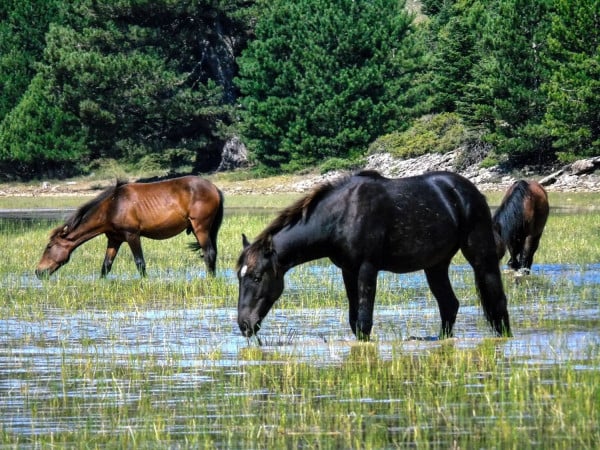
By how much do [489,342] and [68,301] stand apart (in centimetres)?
589

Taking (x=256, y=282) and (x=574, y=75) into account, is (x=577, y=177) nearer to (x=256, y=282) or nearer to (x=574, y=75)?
(x=574, y=75)

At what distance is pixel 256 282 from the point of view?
420 inches

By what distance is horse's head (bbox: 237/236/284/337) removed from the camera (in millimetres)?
10648

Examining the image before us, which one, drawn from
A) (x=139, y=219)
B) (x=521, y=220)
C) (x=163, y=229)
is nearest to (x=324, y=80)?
(x=163, y=229)

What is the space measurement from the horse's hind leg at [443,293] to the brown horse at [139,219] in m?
6.75

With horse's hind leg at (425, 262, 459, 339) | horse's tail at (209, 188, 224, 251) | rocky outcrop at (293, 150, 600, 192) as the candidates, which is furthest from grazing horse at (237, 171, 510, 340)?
rocky outcrop at (293, 150, 600, 192)

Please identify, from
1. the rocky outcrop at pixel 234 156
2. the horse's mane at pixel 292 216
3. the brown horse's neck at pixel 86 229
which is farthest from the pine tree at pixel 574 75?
the horse's mane at pixel 292 216

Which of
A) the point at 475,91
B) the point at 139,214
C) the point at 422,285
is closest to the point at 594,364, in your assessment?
the point at 422,285

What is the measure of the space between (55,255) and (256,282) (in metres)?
7.72

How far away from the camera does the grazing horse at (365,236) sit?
10633mm

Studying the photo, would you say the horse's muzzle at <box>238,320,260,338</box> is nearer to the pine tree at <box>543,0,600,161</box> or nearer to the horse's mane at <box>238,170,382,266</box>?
the horse's mane at <box>238,170,382,266</box>

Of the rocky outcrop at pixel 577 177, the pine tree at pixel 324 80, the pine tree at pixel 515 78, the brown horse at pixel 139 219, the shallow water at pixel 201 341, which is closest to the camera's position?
the shallow water at pixel 201 341

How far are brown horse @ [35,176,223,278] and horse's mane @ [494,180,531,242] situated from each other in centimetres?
407

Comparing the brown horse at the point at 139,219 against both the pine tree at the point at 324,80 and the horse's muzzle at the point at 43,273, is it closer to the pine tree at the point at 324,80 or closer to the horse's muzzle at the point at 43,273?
the horse's muzzle at the point at 43,273
